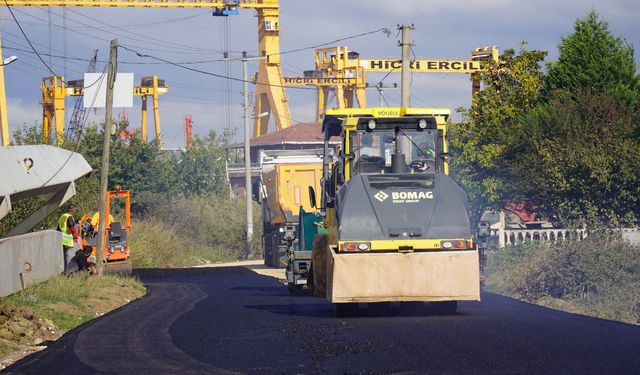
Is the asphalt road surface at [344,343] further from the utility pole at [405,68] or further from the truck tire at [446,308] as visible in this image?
the utility pole at [405,68]

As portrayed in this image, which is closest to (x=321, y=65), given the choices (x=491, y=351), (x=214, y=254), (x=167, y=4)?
(x=167, y=4)

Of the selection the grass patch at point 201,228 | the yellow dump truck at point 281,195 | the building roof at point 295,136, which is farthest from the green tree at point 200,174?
the yellow dump truck at point 281,195

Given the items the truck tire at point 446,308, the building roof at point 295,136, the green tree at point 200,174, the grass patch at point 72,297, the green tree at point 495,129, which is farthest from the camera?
the building roof at point 295,136

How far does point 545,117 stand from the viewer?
31812 mm

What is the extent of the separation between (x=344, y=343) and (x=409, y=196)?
4.04 meters

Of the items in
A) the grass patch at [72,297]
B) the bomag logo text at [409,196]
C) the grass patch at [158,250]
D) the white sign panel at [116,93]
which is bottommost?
the grass patch at [158,250]

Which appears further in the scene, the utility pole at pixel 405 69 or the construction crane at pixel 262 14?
the construction crane at pixel 262 14

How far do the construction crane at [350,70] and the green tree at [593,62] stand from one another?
23.9 meters

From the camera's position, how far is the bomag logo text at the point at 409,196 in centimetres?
1709

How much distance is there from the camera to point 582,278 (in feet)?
79.3

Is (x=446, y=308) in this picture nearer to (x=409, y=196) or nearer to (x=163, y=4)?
(x=409, y=196)

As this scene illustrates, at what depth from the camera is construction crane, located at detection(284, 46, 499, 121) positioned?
221 ft

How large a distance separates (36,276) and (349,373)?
14796mm

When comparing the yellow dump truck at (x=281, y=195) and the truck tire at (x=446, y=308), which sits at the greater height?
the yellow dump truck at (x=281, y=195)
